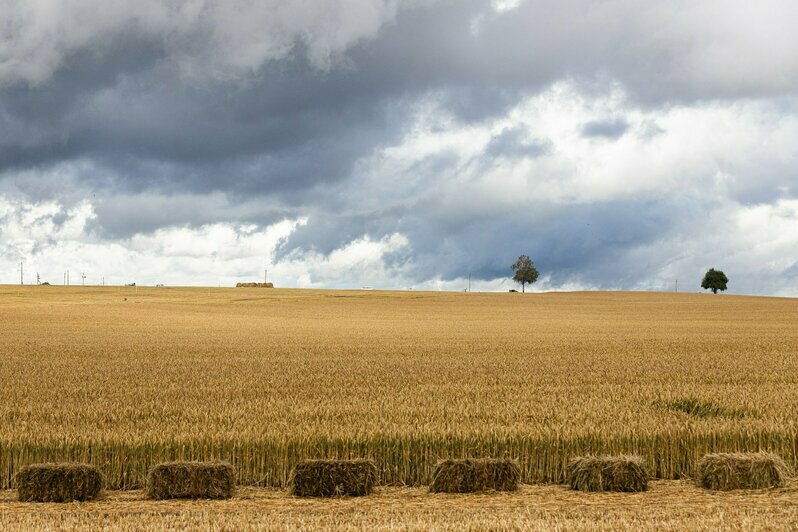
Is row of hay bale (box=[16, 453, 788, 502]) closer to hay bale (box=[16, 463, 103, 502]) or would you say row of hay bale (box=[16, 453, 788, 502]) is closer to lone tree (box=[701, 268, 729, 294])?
hay bale (box=[16, 463, 103, 502])

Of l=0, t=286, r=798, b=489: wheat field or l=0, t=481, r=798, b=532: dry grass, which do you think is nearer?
l=0, t=481, r=798, b=532: dry grass

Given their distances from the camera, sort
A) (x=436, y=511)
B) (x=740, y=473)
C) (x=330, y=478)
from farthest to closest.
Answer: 1. (x=740, y=473)
2. (x=330, y=478)
3. (x=436, y=511)

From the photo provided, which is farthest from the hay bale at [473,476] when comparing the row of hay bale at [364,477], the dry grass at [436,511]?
→ the dry grass at [436,511]

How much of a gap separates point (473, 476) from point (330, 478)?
6.79 ft

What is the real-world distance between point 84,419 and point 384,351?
18.6 m

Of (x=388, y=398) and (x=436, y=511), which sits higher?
(x=388, y=398)

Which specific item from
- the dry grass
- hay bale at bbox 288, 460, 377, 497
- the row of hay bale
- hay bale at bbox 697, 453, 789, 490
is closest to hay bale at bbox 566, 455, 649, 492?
the row of hay bale

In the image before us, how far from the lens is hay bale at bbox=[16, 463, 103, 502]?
11750 millimetres

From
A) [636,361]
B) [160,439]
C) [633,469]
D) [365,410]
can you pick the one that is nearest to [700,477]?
[633,469]

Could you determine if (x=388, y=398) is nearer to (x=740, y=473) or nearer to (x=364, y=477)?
(x=364, y=477)

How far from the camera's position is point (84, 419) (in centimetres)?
1609

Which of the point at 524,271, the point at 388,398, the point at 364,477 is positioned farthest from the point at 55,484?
the point at 524,271

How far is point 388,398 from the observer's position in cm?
1880

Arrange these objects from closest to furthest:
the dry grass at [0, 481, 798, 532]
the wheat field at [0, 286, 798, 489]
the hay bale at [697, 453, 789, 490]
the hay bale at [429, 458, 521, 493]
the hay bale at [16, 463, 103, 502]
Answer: the dry grass at [0, 481, 798, 532], the hay bale at [16, 463, 103, 502], the hay bale at [429, 458, 521, 493], the hay bale at [697, 453, 789, 490], the wheat field at [0, 286, 798, 489]
